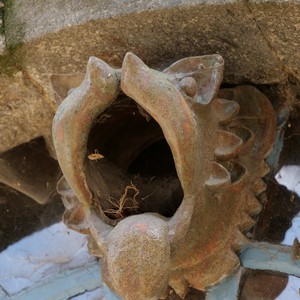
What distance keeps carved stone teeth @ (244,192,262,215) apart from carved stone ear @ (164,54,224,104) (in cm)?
25

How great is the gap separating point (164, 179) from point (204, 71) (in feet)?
1.00

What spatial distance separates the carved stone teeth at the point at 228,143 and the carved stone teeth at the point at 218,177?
36 millimetres

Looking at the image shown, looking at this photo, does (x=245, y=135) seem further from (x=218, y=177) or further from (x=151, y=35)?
(x=151, y=35)

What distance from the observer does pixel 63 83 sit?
1.46 metres

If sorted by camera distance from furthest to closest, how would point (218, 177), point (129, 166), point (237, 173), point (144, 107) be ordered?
point (129, 166), point (237, 173), point (218, 177), point (144, 107)

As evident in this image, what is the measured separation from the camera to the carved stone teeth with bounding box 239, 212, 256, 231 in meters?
1.49

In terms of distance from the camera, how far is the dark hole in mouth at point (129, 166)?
1.39 metres

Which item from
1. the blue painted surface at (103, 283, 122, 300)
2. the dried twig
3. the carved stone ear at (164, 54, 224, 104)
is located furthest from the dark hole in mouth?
the blue painted surface at (103, 283, 122, 300)

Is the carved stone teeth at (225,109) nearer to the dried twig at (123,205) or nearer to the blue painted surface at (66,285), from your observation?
the dried twig at (123,205)

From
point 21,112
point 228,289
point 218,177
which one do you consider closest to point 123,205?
point 218,177

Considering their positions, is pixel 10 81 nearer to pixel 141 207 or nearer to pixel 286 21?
pixel 141 207

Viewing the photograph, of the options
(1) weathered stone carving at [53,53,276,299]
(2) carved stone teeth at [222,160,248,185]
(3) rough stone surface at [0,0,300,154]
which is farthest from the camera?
(2) carved stone teeth at [222,160,248,185]

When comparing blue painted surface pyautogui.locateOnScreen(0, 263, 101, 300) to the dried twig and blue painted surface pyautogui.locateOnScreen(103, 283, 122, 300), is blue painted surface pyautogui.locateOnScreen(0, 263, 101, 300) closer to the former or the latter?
blue painted surface pyautogui.locateOnScreen(103, 283, 122, 300)

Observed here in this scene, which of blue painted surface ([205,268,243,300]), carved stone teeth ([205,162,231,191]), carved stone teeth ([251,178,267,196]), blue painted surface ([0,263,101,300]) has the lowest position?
blue painted surface ([0,263,101,300])
